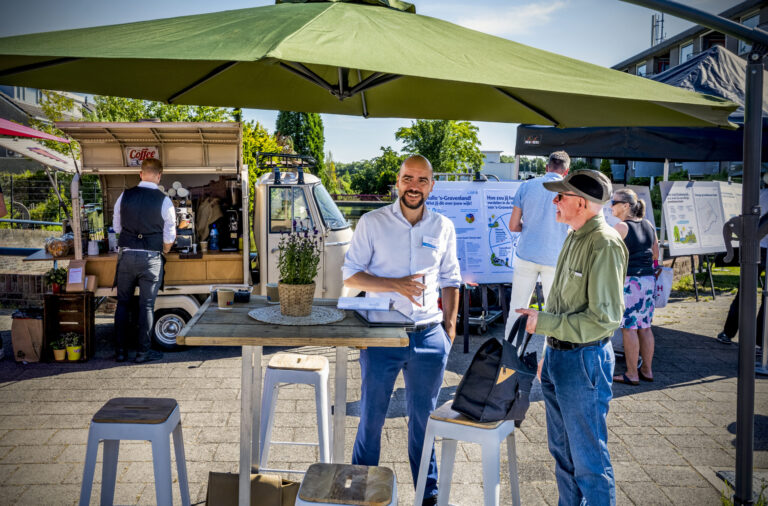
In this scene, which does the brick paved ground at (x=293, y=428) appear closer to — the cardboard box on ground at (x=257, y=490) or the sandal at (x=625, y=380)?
the sandal at (x=625, y=380)

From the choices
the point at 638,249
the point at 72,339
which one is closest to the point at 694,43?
the point at 638,249

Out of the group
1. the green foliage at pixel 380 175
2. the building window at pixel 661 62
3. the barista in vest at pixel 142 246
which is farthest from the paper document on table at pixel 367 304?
the building window at pixel 661 62

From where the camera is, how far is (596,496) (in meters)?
2.94

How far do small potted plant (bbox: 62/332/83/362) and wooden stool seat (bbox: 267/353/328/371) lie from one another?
3.95 meters

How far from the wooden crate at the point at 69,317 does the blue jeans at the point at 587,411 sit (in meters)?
5.46

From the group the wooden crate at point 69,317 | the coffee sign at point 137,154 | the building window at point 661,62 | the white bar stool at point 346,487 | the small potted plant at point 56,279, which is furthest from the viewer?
the building window at point 661,62

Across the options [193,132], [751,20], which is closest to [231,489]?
[193,132]

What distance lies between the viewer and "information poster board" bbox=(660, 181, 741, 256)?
33.0 ft

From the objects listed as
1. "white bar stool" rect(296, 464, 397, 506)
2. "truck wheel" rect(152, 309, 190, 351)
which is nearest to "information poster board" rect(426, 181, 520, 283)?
"truck wheel" rect(152, 309, 190, 351)

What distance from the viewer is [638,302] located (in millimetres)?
6074

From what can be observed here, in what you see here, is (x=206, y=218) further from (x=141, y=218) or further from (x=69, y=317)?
(x=69, y=317)

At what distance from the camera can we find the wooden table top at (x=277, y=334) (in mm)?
2568

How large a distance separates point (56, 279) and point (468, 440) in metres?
5.64

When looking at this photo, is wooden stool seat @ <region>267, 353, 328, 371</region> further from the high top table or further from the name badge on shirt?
the name badge on shirt
